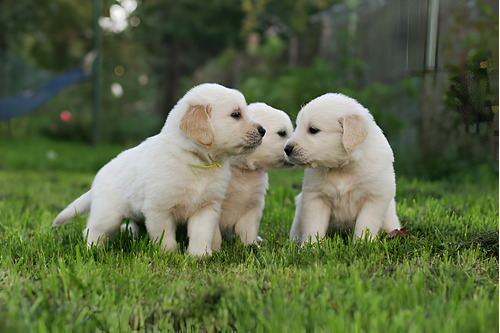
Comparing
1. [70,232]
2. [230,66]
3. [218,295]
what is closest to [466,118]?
[218,295]

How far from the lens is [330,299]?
1920 mm

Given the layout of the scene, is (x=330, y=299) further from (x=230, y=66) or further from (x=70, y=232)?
(x=230, y=66)

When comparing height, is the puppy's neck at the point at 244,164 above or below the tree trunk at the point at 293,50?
below

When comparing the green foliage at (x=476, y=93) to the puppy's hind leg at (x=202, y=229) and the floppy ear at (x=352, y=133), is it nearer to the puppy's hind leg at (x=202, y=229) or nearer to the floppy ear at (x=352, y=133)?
the floppy ear at (x=352, y=133)

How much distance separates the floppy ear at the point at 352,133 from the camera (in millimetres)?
2775

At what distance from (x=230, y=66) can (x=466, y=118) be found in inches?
298

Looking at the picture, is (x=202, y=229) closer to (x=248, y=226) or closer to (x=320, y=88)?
(x=248, y=226)

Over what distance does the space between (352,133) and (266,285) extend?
3.62ft

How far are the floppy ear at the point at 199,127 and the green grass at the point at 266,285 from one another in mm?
650

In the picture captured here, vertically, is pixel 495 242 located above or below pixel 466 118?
below

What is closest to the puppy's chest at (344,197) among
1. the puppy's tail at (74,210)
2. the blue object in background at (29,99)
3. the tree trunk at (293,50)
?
the puppy's tail at (74,210)

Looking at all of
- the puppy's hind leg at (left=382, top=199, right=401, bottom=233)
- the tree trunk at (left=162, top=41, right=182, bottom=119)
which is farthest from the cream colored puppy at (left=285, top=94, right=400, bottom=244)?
the tree trunk at (left=162, top=41, right=182, bottom=119)

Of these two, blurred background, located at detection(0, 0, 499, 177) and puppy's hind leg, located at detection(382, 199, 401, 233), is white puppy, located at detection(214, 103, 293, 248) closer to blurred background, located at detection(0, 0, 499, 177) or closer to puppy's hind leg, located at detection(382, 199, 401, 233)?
puppy's hind leg, located at detection(382, 199, 401, 233)

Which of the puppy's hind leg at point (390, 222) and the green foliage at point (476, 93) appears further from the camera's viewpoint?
the puppy's hind leg at point (390, 222)
